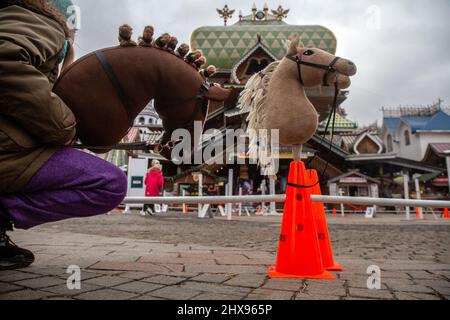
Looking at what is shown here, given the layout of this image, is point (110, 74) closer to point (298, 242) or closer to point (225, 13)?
point (298, 242)

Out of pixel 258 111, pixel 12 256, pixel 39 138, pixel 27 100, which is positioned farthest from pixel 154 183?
pixel 27 100

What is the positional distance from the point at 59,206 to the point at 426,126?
34375 millimetres

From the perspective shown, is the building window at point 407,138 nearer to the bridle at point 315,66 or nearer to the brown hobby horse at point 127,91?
the bridle at point 315,66

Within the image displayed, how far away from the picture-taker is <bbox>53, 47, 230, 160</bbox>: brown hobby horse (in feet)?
6.07

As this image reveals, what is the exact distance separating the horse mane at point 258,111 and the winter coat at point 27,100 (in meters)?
1.49

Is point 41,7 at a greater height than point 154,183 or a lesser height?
greater

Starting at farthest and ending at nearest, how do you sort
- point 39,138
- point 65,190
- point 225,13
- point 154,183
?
point 225,13
point 154,183
point 65,190
point 39,138

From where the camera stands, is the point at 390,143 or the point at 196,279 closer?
the point at 196,279

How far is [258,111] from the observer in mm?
2750

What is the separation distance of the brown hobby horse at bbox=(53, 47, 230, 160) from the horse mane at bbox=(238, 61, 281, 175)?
0.65m

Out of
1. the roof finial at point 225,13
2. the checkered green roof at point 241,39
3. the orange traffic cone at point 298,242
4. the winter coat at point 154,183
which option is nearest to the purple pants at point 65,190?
the orange traffic cone at point 298,242

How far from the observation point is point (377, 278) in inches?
84.0

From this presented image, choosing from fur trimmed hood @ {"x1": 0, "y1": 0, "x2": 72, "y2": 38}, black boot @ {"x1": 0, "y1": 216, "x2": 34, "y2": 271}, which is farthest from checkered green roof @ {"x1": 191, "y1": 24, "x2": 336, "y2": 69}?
fur trimmed hood @ {"x1": 0, "y1": 0, "x2": 72, "y2": 38}

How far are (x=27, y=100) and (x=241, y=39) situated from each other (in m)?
23.2
